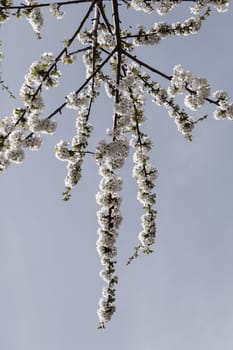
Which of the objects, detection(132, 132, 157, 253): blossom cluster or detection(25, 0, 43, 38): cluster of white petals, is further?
detection(132, 132, 157, 253): blossom cluster

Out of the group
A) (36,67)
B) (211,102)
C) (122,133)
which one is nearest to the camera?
(36,67)

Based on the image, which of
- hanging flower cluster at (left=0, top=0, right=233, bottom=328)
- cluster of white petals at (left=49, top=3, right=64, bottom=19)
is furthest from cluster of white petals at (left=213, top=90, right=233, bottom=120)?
cluster of white petals at (left=49, top=3, right=64, bottom=19)

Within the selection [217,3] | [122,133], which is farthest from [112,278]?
[217,3]

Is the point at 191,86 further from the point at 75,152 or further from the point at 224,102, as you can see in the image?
the point at 75,152

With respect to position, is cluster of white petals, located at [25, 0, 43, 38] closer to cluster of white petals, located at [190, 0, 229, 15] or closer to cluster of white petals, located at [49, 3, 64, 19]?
cluster of white petals, located at [49, 3, 64, 19]

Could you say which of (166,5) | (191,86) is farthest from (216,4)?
(191,86)

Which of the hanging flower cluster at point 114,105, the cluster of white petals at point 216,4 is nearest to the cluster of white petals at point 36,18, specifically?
the hanging flower cluster at point 114,105

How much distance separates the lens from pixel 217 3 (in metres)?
9.04

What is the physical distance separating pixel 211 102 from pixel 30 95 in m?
3.66

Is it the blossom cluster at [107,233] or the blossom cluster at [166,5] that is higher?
the blossom cluster at [166,5]

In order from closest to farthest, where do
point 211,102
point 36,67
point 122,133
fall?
1. point 36,67
2. point 211,102
3. point 122,133

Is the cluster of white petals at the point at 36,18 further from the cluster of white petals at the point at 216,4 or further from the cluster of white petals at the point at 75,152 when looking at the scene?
the cluster of white petals at the point at 216,4

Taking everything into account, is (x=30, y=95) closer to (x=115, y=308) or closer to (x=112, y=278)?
(x=112, y=278)

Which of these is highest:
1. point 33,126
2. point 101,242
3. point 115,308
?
point 33,126
